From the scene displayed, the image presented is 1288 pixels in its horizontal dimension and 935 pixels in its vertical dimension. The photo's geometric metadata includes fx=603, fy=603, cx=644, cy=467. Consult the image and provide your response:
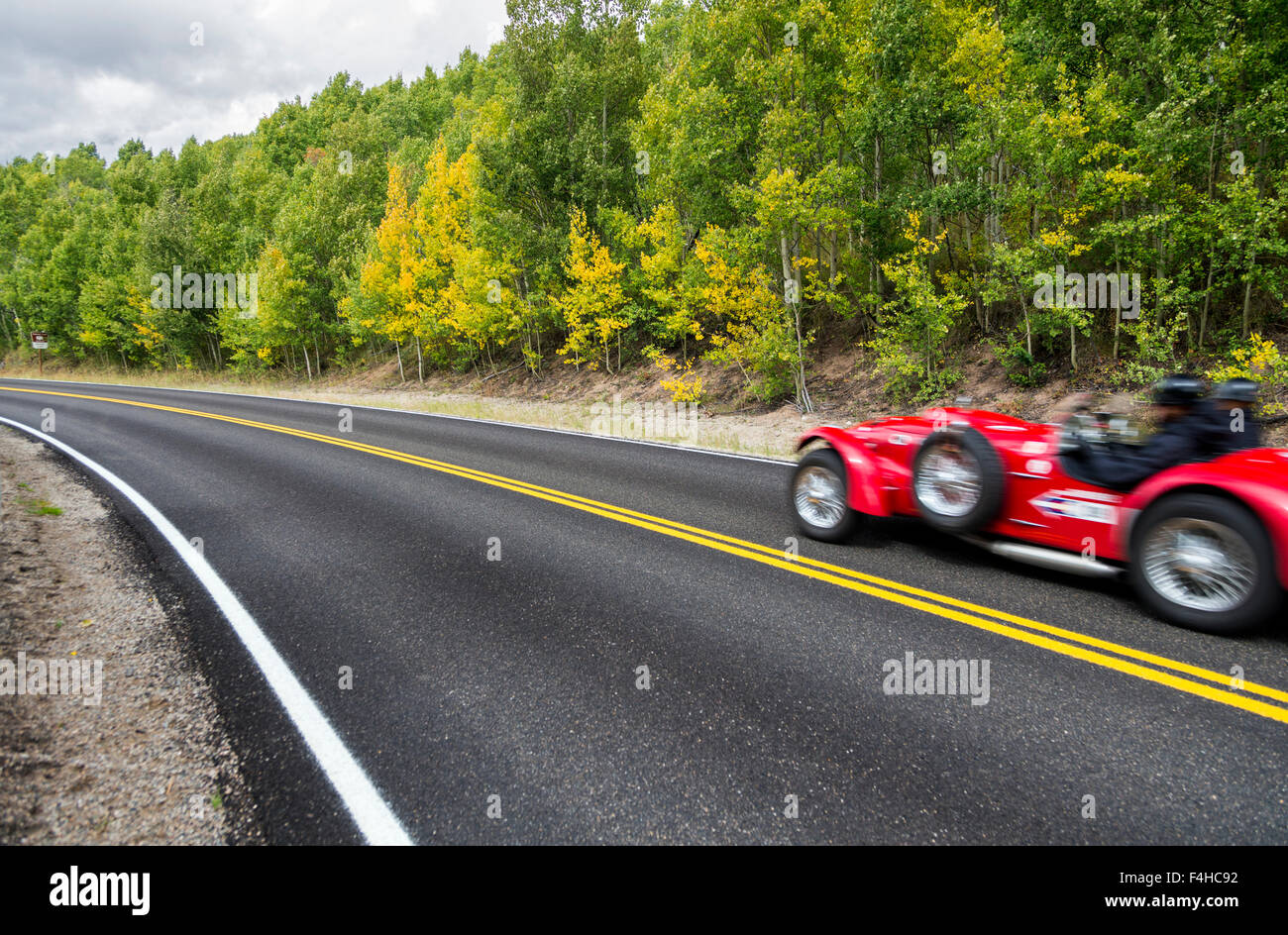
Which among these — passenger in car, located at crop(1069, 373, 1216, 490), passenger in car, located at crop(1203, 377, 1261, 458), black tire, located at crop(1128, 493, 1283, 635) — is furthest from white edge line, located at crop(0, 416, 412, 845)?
passenger in car, located at crop(1203, 377, 1261, 458)

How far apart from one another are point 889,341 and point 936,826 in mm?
12744

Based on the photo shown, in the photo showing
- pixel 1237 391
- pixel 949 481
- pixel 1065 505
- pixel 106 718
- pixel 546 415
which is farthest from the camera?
pixel 546 415

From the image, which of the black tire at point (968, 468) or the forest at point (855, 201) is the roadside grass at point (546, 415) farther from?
the black tire at point (968, 468)

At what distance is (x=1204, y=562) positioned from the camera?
3.71 metres

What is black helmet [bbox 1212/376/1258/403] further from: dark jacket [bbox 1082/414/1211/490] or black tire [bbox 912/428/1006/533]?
black tire [bbox 912/428/1006/533]

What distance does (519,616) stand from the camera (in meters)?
4.35

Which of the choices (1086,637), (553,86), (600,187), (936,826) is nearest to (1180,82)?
(1086,637)

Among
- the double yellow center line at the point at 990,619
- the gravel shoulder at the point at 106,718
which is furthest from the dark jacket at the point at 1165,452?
the gravel shoulder at the point at 106,718

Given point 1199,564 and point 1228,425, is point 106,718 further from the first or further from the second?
point 1228,425

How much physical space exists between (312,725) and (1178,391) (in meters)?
5.79

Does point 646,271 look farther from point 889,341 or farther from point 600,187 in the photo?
point 889,341

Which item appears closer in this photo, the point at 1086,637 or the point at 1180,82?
the point at 1086,637

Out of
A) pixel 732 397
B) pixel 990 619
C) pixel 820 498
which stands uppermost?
pixel 732 397

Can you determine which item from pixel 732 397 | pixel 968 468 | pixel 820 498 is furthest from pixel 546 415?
pixel 968 468
